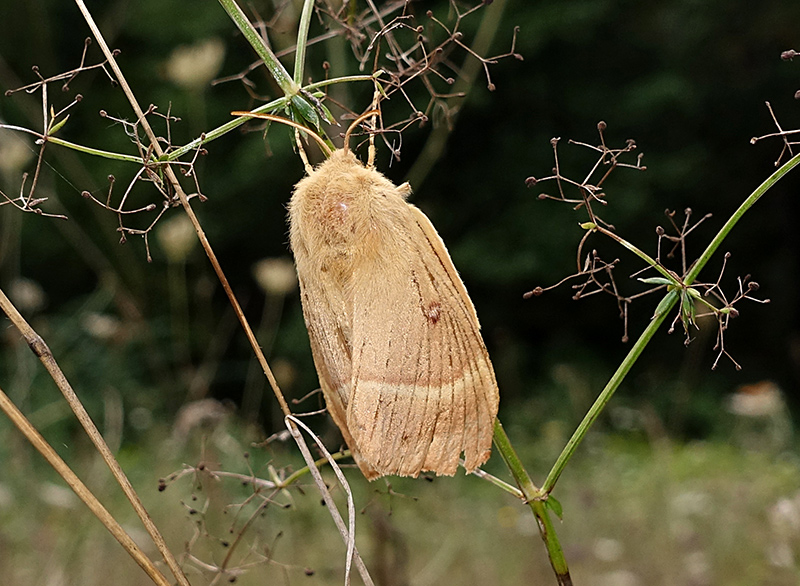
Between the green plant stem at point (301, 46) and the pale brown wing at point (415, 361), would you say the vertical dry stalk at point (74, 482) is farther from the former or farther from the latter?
the green plant stem at point (301, 46)

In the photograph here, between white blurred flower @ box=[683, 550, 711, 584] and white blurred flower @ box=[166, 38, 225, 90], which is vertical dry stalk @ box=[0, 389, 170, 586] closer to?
white blurred flower @ box=[166, 38, 225, 90]

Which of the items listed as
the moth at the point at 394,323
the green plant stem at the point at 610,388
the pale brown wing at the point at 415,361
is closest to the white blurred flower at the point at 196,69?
the moth at the point at 394,323

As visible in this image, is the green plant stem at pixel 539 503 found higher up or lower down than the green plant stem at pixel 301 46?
lower down

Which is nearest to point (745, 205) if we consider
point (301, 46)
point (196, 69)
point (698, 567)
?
point (301, 46)

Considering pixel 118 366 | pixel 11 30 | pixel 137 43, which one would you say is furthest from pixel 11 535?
pixel 11 30

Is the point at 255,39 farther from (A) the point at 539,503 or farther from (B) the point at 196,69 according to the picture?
(B) the point at 196,69

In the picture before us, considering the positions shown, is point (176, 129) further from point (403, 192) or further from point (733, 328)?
point (733, 328)
